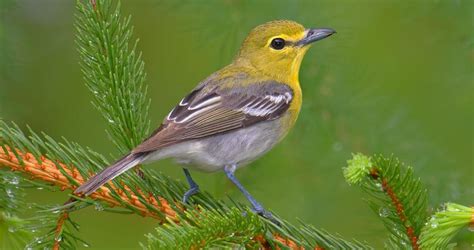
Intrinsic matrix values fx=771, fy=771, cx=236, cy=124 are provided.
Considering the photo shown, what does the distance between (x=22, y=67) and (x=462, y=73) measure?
3.17 m

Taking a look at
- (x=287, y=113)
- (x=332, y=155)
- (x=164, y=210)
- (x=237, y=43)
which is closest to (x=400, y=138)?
(x=332, y=155)

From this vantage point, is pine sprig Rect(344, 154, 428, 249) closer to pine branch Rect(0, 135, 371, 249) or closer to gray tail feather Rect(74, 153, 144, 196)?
pine branch Rect(0, 135, 371, 249)

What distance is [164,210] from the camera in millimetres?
3881

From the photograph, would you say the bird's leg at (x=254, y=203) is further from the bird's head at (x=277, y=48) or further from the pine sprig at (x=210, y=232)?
the bird's head at (x=277, y=48)

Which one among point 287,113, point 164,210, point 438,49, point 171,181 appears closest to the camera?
point 164,210

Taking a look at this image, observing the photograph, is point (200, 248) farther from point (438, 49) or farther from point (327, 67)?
point (438, 49)

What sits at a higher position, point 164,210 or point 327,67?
point 327,67

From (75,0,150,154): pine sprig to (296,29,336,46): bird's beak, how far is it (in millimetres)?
1664

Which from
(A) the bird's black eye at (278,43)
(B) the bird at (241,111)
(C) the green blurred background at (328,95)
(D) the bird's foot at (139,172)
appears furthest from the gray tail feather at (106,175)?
(A) the bird's black eye at (278,43)

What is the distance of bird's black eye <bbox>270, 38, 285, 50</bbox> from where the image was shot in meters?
5.94

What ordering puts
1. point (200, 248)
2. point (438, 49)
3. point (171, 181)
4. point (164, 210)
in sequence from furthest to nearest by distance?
1. point (438, 49)
2. point (171, 181)
3. point (164, 210)
4. point (200, 248)

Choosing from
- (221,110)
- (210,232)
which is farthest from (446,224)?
(221,110)

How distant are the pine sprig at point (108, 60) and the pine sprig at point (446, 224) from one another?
1.73 meters

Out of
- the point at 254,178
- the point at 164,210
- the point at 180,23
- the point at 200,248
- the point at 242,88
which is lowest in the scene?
the point at 200,248
